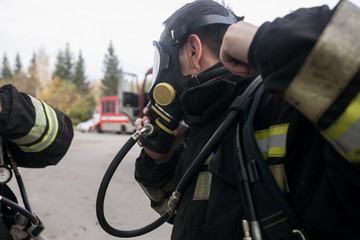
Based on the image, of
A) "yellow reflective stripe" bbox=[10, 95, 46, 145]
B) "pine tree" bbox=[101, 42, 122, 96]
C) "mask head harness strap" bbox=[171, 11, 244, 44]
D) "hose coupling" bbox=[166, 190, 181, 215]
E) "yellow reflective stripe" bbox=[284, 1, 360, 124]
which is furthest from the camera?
"pine tree" bbox=[101, 42, 122, 96]

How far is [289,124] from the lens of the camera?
900 mm

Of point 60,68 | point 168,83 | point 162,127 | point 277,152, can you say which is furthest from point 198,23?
point 60,68

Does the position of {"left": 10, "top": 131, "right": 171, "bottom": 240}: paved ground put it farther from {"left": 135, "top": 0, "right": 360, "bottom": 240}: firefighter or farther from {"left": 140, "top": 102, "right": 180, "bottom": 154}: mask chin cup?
{"left": 135, "top": 0, "right": 360, "bottom": 240}: firefighter

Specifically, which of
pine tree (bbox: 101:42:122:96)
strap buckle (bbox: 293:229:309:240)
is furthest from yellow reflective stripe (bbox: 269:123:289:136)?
pine tree (bbox: 101:42:122:96)

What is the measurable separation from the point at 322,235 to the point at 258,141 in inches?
13.2

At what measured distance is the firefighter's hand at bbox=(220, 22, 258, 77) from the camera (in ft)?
2.83

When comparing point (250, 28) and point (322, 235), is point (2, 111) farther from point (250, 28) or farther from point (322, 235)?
point (322, 235)

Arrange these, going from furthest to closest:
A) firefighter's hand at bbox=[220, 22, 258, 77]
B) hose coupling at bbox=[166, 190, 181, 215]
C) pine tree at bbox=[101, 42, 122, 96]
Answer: pine tree at bbox=[101, 42, 122, 96], hose coupling at bbox=[166, 190, 181, 215], firefighter's hand at bbox=[220, 22, 258, 77]

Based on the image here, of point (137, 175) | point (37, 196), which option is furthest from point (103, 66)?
point (137, 175)

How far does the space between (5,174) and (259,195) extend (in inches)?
61.5

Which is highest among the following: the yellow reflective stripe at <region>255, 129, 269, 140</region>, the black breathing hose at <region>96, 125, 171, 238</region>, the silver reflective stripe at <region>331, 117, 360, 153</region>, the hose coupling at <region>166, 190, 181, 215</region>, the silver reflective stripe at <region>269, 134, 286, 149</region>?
the silver reflective stripe at <region>331, 117, 360, 153</region>

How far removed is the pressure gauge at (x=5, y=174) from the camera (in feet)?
5.91

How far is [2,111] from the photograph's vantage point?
1.63m

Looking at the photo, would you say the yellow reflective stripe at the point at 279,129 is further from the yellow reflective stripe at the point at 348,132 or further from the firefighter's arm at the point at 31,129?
the firefighter's arm at the point at 31,129
